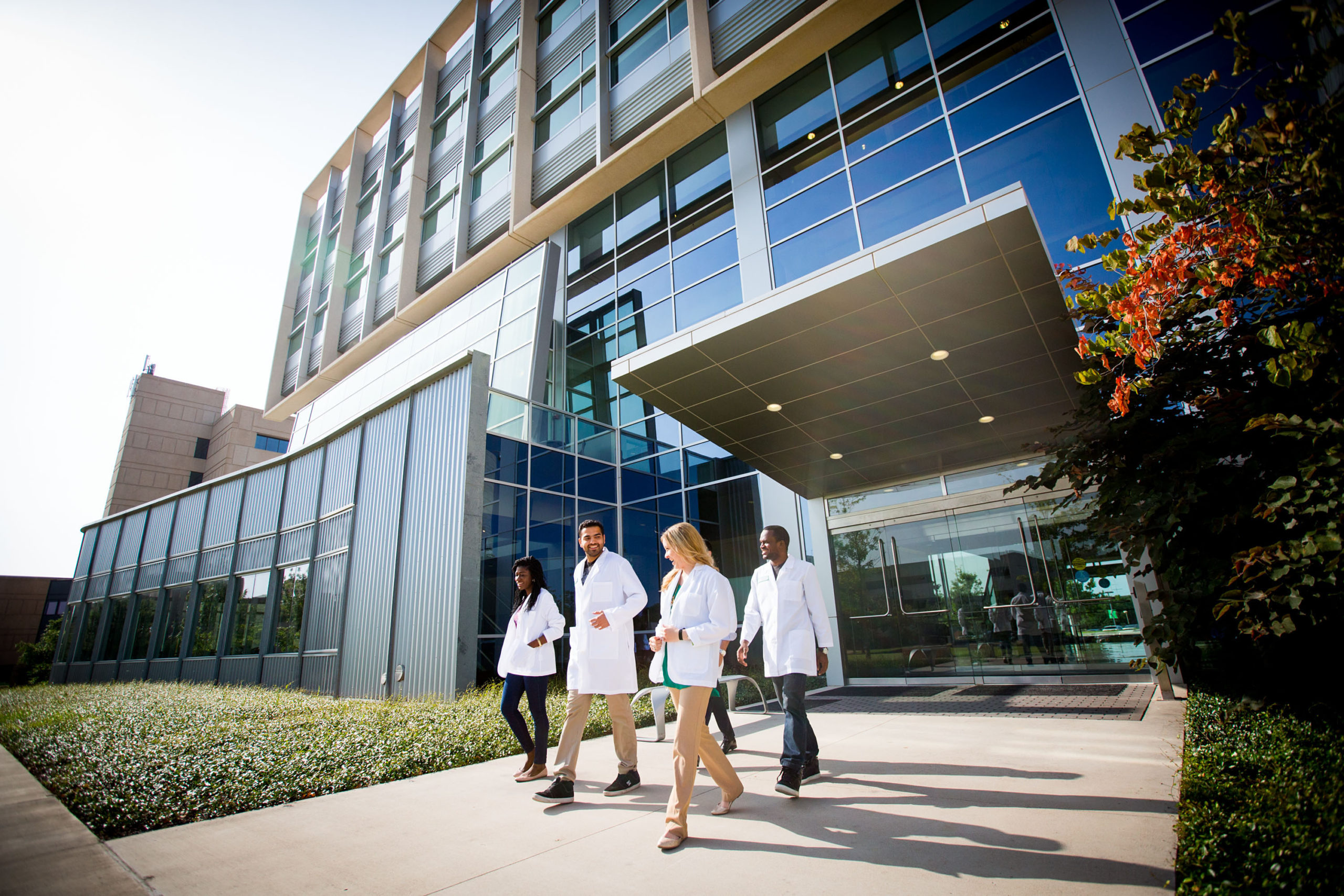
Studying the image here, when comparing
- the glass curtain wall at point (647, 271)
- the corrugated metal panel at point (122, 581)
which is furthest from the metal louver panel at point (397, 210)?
the corrugated metal panel at point (122, 581)

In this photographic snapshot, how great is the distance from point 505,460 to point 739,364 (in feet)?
18.3

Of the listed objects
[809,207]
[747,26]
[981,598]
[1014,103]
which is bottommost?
[981,598]

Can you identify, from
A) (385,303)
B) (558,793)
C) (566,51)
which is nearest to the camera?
(558,793)

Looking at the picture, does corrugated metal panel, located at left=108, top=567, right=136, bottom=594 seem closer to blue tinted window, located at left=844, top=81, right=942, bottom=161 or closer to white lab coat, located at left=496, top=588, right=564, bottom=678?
white lab coat, located at left=496, top=588, right=564, bottom=678

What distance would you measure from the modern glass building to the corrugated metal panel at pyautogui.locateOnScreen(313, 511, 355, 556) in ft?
0.31

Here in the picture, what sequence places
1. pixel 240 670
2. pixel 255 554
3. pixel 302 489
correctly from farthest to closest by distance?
pixel 255 554 < pixel 302 489 < pixel 240 670

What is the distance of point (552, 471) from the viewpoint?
12852mm

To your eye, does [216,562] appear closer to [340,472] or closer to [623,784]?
[340,472]

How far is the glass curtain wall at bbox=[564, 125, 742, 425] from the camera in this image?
14.5 metres

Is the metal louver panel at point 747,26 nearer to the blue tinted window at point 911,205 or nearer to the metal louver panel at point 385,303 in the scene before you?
the blue tinted window at point 911,205

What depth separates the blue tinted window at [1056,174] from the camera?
9.67 meters

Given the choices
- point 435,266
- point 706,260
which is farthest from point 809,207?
point 435,266

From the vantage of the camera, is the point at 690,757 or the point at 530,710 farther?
the point at 530,710

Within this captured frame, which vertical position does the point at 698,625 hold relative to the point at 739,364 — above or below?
below
